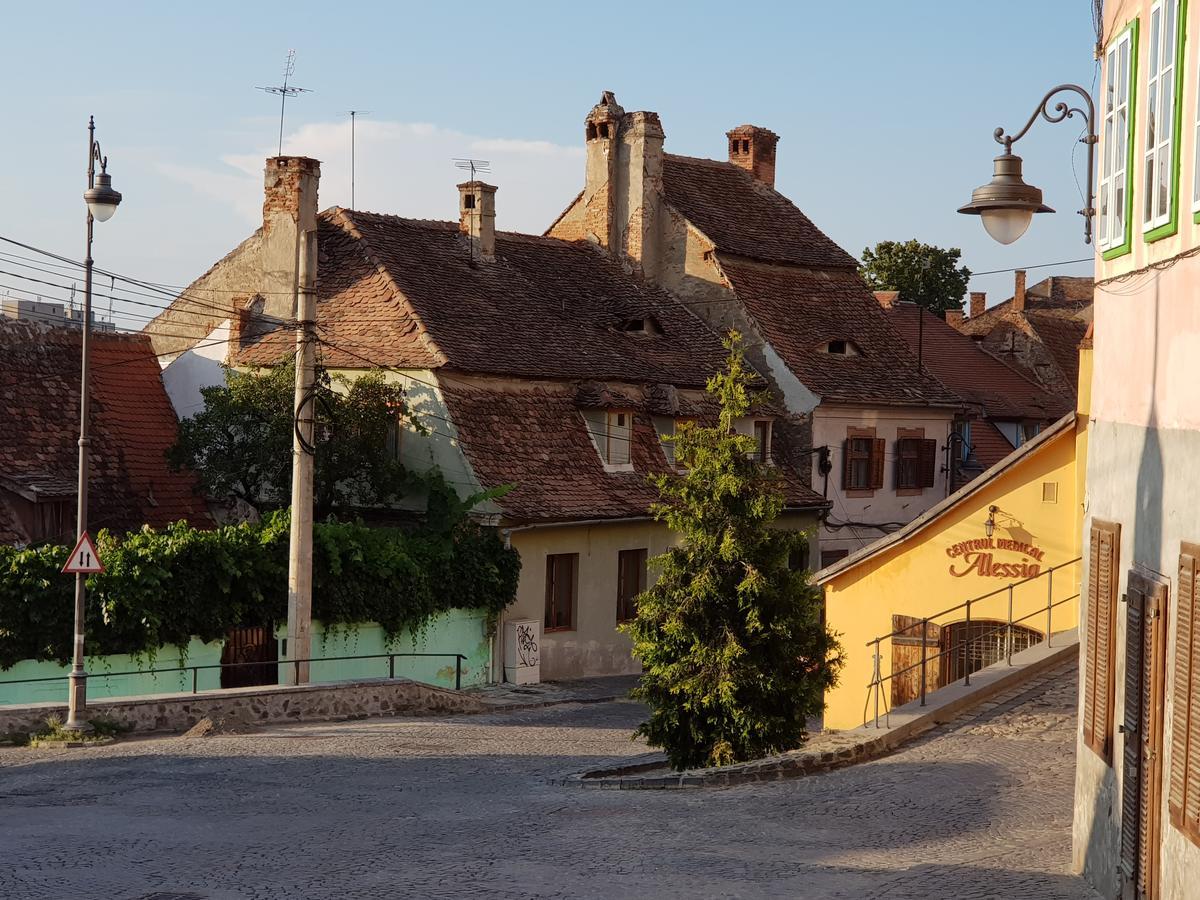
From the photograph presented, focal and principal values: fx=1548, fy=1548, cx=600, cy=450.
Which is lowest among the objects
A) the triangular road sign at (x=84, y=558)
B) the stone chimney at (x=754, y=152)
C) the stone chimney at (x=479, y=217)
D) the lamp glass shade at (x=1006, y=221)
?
the triangular road sign at (x=84, y=558)

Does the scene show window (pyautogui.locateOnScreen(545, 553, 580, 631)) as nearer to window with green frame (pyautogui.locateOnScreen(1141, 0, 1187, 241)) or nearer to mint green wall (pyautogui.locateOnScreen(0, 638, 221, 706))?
mint green wall (pyautogui.locateOnScreen(0, 638, 221, 706))

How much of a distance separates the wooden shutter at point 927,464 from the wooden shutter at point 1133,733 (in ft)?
104

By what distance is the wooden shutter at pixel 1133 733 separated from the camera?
969 cm

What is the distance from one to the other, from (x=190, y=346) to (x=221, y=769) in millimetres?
18708

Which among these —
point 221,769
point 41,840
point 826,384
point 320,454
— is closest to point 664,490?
point 221,769

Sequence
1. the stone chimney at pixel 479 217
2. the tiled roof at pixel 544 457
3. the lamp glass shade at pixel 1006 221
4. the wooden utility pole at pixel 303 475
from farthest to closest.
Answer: the stone chimney at pixel 479 217
the tiled roof at pixel 544 457
the wooden utility pole at pixel 303 475
the lamp glass shade at pixel 1006 221

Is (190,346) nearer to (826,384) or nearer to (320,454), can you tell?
(320,454)

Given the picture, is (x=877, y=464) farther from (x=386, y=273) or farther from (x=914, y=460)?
(x=386, y=273)

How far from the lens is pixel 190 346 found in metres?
A: 35.1

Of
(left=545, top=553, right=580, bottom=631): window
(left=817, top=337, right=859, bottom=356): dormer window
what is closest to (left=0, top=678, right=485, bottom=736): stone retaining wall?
(left=545, top=553, right=580, bottom=631): window

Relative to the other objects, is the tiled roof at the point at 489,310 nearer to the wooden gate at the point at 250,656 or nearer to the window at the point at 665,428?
the window at the point at 665,428

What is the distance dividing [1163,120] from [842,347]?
32039mm

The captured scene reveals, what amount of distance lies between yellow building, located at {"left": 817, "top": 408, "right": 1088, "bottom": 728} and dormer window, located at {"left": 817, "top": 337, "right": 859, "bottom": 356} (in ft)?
56.2

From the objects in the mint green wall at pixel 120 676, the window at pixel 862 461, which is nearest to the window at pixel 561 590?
the mint green wall at pixel 120 676
